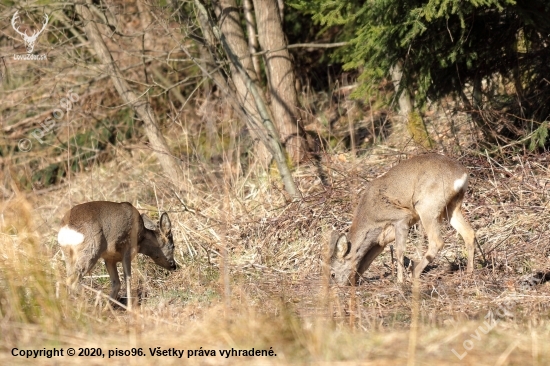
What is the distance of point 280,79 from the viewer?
12031 millimetres

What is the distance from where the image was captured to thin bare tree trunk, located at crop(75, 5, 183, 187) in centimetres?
1205

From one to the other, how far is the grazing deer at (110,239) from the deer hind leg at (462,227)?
3.30 m

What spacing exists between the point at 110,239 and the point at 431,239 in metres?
3.47

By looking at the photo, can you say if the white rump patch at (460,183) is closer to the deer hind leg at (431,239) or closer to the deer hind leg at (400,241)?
the deer hind leg at (431,239)

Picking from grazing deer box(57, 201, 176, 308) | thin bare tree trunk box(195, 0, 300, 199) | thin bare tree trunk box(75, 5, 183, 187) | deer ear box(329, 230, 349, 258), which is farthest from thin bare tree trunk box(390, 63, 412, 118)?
grazing deer box(57, 201, 176, 308)

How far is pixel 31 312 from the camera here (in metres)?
5.89

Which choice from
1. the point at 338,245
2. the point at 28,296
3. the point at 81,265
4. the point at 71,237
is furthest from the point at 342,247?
the point at 28,296

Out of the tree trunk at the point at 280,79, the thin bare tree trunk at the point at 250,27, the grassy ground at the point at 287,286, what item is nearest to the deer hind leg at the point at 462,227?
the grassy ground at the point at 287,286

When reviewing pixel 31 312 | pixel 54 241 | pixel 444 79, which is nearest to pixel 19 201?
pixel 31 312

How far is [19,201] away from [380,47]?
15.7 feet

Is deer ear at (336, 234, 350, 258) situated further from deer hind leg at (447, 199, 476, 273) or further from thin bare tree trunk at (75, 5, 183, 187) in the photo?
thin bare tree trunk at (75, 5, 183, 187)

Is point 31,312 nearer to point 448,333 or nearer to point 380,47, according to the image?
point 448,333

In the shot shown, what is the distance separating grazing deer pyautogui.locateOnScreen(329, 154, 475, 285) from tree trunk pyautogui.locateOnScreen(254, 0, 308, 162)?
310 cm

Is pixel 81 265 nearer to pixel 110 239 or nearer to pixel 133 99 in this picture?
pixel 110 239
